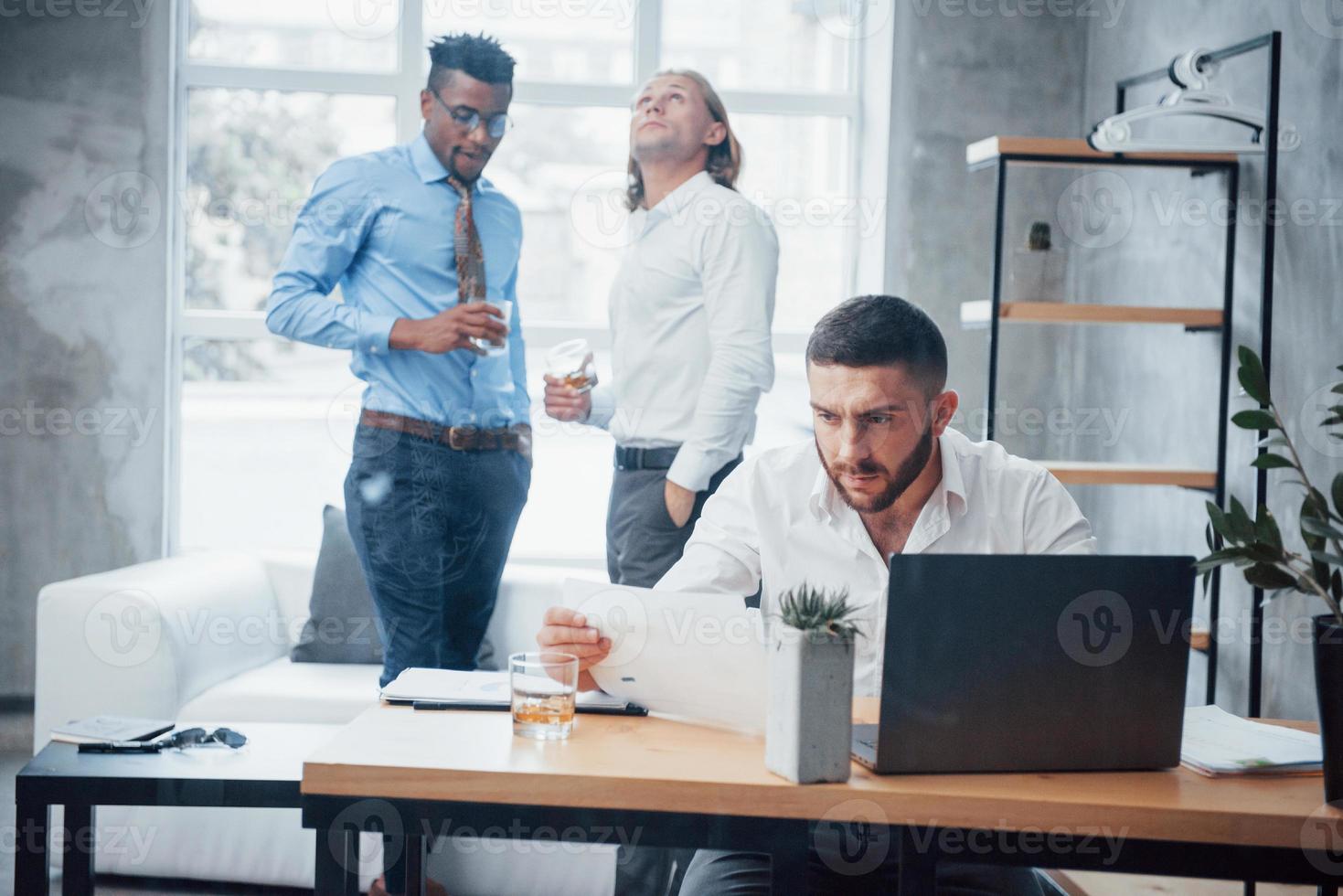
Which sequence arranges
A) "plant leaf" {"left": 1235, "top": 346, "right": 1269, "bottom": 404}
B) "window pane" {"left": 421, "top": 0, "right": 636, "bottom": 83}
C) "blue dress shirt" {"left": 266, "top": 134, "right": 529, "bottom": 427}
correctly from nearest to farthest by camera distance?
"plant leaf" {"left": 1235, "top": 346, "right": 1269, "bottom": 404} < "blue dress shirt" {"left": 266, "top": 134, "right": 529, "bottom": 427} < "window pane" {"left": 421, "top": 0, "right": 636, "bottom": 83}

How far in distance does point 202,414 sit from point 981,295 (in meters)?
2.39

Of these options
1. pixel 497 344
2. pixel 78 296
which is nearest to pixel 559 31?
Result: pixel 78 296

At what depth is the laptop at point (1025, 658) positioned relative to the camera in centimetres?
116

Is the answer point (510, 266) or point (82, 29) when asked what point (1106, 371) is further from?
point (82, 29)

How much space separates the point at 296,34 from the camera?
381 cm

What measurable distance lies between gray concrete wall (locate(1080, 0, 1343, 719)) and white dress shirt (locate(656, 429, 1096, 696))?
0.97 meters

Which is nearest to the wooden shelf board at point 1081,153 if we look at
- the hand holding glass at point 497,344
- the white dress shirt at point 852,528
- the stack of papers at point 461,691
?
the hand holding glass at point 497,344

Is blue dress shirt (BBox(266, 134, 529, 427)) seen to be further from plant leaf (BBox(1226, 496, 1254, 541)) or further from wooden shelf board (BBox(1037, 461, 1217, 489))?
plant leaf (BBox(1226, 496, 1254, 541))

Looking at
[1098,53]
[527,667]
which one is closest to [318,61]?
[1098,53]

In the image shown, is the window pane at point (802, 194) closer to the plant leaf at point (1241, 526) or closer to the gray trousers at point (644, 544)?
the gray trousers at point (644, 544)

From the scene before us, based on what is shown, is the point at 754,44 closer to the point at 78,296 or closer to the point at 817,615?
the point at 78,296

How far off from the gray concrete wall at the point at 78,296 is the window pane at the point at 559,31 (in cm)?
96

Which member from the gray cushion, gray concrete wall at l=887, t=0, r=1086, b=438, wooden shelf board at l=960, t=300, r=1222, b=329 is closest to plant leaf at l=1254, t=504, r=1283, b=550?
wooden shelf board at l=960, t=300, r=1222, b=329

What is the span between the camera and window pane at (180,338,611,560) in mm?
3875
